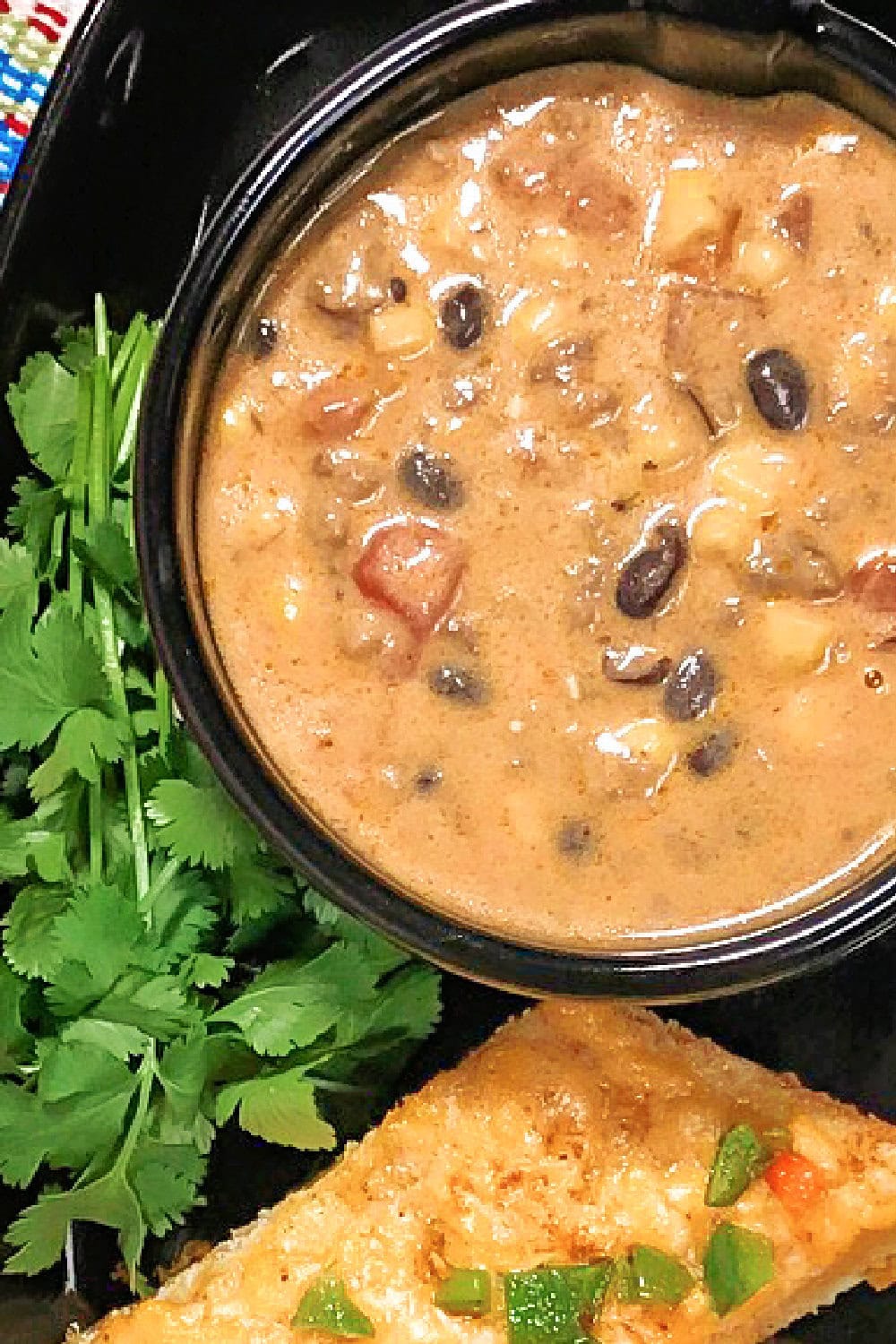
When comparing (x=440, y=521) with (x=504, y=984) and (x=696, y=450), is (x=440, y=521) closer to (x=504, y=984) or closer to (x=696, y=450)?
(x=696, y=450)

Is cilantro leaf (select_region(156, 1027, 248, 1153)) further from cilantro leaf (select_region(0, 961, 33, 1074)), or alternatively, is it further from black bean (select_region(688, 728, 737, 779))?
black bean (select_region(688, 728, 737, 779))

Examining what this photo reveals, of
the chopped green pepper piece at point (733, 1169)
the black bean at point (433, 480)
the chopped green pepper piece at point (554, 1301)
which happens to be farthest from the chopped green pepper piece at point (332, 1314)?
the black bean at point (433, 480)

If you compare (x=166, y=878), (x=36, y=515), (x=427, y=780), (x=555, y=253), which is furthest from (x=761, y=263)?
(x=166, y=878)

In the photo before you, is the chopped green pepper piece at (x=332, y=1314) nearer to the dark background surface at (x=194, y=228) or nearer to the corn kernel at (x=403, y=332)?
the dark background surface at (x=194, y=228)

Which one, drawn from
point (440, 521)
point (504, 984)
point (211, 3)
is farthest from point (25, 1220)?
point (211, 3)

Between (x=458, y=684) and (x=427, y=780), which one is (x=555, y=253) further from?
(x=427, y=780)

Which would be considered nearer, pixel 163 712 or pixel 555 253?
pixel 555 253
